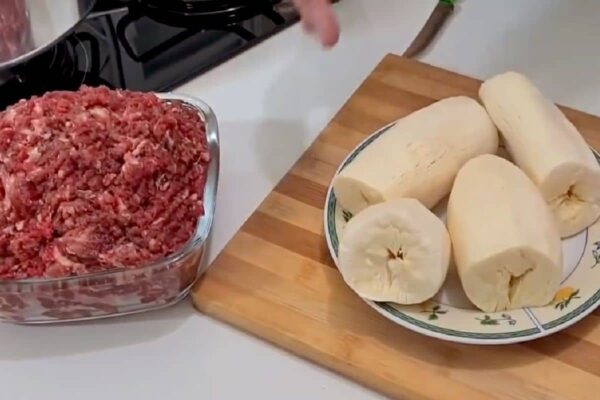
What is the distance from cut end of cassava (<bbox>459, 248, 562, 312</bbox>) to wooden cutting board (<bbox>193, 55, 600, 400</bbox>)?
4 centimetres

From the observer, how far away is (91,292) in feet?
2.37

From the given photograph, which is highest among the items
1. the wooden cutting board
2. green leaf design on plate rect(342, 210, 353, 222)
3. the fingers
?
the fingers

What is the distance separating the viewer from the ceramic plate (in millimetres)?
701

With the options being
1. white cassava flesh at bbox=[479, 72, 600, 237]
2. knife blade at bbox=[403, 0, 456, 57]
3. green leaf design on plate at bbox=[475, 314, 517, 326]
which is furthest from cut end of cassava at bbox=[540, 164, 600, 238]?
knife blade at bbox=[403, 0, 456, 57]

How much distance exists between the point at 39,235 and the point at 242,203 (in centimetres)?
23

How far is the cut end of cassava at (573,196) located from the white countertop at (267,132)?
9.4 inches

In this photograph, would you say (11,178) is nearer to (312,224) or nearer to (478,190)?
(312,224)

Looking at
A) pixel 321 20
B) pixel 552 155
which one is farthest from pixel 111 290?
pixel 552 155

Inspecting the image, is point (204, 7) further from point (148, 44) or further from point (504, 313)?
point (504, 313)

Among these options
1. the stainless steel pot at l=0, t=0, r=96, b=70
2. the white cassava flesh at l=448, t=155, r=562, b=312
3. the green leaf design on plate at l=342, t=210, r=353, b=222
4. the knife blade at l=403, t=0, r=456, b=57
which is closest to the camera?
the white cassava flesh at l=448, t=155, r=562, b=312

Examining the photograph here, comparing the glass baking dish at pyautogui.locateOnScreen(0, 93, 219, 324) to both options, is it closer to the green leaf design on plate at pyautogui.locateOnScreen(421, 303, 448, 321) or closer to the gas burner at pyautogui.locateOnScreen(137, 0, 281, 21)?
the green leaf design on plate at pyautogui.locateOnScreen(421, 303, 448, 321)

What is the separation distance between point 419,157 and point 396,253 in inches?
4.5

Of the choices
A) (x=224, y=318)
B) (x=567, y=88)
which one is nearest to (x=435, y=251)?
(x=224, y=318)

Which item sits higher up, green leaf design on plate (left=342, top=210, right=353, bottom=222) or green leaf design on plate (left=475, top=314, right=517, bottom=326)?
green leaf design on plate (left=342, top=210, right=353, bottom=222)
